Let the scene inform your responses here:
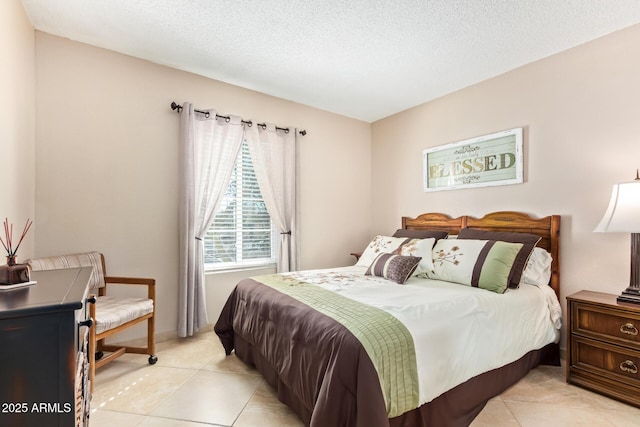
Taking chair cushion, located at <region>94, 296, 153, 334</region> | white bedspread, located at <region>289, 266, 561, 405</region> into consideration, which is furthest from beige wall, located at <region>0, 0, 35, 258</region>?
white bedspread, located at <region>289, 266, 561, 405</region>

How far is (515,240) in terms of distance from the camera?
8.38 feet

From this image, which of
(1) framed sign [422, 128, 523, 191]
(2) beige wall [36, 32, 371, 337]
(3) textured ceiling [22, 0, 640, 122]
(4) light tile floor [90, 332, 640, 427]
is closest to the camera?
(4) light tile floor [90, 332, 640, 427]

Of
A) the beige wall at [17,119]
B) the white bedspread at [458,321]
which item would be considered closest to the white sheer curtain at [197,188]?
the beige wall at [17,119]

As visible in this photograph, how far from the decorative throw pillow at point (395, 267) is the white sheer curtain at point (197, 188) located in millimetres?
1707

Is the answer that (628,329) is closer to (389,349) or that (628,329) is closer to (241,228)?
(389,349)

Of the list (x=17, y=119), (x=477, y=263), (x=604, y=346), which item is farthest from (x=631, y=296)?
(x=17, y=119)

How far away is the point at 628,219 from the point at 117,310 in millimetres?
3575

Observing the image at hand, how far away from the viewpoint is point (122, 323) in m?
2.25

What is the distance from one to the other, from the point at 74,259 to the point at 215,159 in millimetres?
1473

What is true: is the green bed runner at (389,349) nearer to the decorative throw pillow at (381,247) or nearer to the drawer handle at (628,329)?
the decorative throw pillow at (381,247)

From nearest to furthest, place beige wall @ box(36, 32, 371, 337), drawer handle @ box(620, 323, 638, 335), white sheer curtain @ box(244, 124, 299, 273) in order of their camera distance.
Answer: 1. drawer handle @ box(620, 323, 638, 335)
2. beige wall @ box(36, 32, 371, 337)
3. white sheer curtain @ box(244, 124, 299, 273)

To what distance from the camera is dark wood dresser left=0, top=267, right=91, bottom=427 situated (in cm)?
89

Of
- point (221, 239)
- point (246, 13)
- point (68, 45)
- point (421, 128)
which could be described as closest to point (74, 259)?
point (221, 239)

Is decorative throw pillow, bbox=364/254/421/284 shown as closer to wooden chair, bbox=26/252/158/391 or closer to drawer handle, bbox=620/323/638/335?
drawer handle, bbox=620/323/638/335
